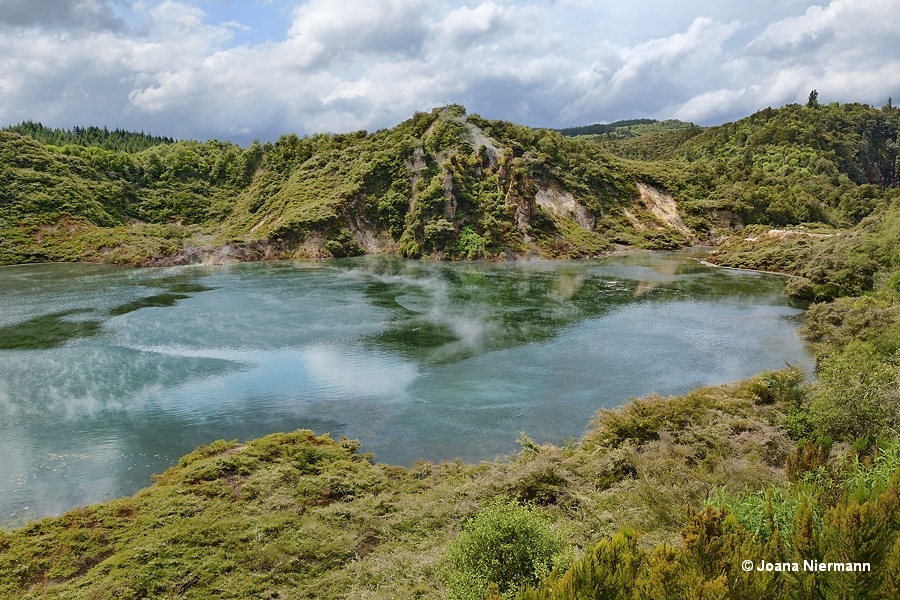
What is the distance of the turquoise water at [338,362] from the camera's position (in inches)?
859

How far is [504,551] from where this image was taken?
9906 mm

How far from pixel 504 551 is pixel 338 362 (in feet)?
77.6

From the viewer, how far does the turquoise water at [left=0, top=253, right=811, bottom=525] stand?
21.8 meters

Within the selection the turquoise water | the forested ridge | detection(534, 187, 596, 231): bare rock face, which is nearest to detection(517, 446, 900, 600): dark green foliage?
the forested ridge

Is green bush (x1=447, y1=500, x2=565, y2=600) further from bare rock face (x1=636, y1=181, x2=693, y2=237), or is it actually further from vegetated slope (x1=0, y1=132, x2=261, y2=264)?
bare rock face (x1=636, y1=181, x2=693, y2=237)

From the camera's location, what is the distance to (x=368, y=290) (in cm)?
5600

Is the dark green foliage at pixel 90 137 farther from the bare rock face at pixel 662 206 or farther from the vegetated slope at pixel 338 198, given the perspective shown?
the bare rock face at pixel 662 206

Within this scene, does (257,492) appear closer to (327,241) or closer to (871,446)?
(871,446)

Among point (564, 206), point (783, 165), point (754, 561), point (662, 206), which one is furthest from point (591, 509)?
point (783, 165)

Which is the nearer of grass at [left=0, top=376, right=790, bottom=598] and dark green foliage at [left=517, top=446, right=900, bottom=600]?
dark green foliage at [left=517, top=446, right=900, bottom=600]

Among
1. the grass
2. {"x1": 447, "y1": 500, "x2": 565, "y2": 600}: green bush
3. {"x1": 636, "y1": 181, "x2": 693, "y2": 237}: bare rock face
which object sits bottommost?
the grass

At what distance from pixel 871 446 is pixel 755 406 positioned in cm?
615

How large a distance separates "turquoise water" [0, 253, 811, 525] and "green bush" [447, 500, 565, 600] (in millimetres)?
10756

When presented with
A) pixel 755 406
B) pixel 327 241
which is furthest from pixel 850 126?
pixel 755 406
